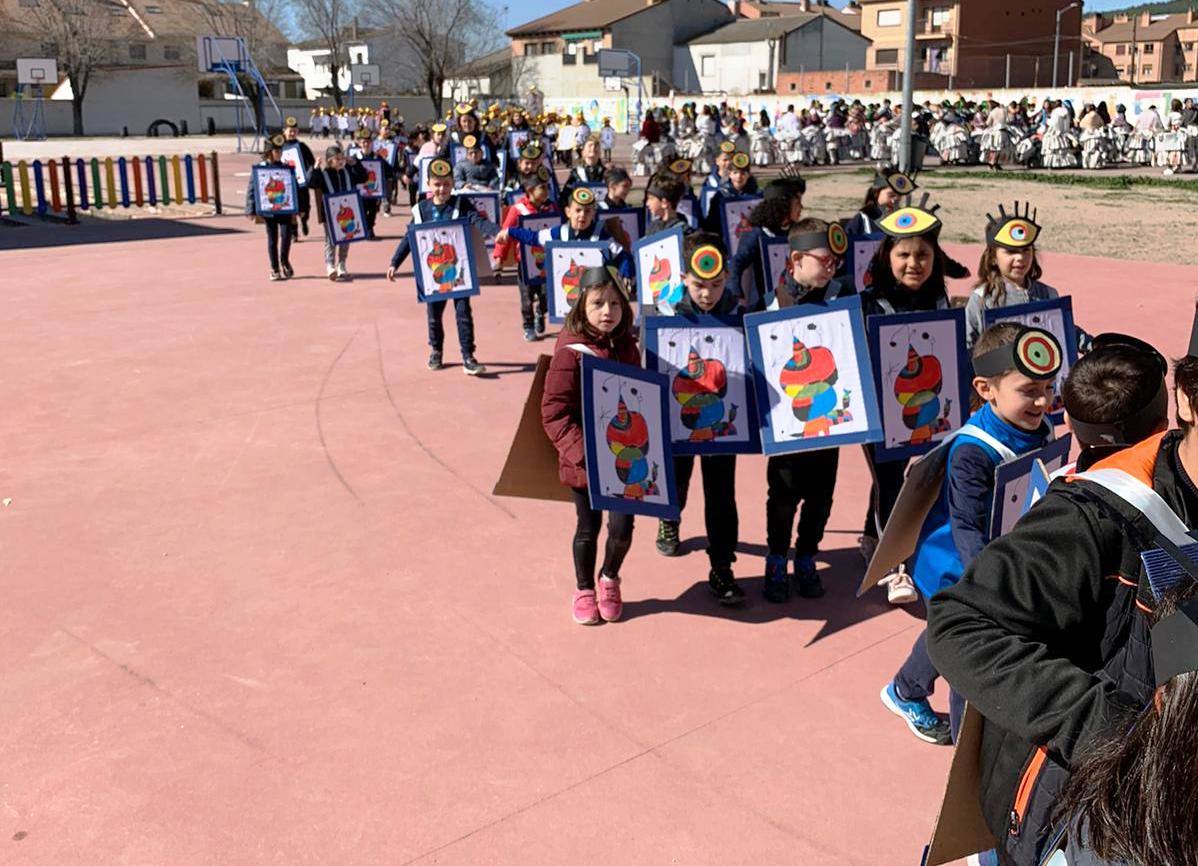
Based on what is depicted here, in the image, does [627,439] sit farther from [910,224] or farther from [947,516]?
[910,224]

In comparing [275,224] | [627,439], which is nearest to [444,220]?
[627,439]

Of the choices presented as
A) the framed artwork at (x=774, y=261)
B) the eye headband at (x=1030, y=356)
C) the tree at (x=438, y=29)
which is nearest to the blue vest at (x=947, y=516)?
the eye headband at (x=1030, y=356)

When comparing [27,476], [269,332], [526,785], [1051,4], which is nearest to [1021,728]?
[526,785]

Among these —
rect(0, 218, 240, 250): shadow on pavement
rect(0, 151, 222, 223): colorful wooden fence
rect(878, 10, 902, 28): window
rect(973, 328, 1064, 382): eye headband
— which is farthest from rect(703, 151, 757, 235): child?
rect(878, 10, 902, 28): window

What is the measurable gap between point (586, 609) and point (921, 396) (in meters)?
1.87

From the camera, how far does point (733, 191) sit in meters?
12.0

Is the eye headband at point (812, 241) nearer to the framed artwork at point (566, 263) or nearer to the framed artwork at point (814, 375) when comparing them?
the framed artwork at point (814, 375)

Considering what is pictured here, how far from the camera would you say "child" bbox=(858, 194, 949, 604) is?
552 cm

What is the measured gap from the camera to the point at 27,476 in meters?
7.60

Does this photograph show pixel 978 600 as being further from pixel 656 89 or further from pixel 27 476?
pixel 656 89

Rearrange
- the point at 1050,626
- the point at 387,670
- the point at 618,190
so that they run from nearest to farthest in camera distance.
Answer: the point at 1050,626
the point at 387,670
the point at 618,190

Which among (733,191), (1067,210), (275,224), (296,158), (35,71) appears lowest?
(1067,210)

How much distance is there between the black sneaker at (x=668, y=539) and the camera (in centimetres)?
637

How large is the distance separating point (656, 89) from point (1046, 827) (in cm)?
8272
